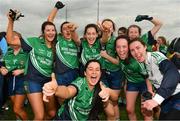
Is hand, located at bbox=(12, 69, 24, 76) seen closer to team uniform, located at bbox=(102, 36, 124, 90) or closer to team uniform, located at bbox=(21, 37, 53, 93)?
team uniform, located at bbox=(21, 37, 53, 93)

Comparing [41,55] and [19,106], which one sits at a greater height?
[41,55]

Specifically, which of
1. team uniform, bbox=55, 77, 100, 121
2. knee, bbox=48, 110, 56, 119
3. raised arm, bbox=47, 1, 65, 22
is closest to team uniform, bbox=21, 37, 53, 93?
knee, bbox=48, 110, 56, 119

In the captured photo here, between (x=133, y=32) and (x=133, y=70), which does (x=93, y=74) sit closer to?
(x=133, y=70)

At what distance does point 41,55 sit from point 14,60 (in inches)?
42.9

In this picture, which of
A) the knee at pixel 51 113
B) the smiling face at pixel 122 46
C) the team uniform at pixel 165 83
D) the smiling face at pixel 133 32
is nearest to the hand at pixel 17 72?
the knee at pixel 51 113

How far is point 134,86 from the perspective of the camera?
8.51 metres

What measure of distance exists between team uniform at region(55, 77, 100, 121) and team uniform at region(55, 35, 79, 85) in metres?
2.42

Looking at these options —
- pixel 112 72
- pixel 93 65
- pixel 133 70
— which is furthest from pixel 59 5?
pixel 93 65

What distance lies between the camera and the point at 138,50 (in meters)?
5.86

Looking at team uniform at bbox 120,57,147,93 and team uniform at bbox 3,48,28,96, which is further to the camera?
team uniform at bbox 3,48,28,96

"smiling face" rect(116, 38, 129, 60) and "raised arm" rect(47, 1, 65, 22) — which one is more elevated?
"raised arm" rect(47, 1, 65, 22)

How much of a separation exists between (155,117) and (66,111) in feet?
14.1

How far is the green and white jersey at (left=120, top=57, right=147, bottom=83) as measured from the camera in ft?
26.2

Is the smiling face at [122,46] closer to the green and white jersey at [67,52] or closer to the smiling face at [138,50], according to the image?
the green and white jersey at [67,52]
